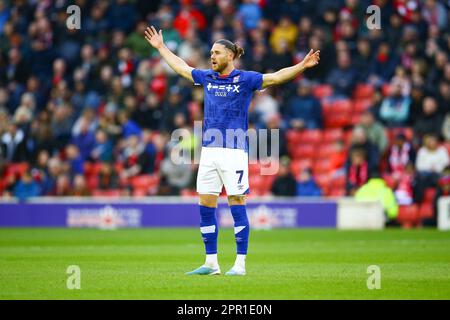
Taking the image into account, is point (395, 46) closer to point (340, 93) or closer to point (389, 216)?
point (340, 93)

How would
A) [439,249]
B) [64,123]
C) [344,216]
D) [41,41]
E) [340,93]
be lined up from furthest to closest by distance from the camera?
1. [41,41]
2. [64,123]
3. [340,93]
4. [344,216]
5. [439,249]

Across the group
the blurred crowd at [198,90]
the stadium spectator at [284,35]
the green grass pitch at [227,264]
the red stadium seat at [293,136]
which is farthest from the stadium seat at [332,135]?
the green grass pitch at [227,264]

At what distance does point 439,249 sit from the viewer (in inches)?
646

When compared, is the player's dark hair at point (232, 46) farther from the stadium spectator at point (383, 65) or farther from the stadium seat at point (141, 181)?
the stadium spectator at point (383, 65)

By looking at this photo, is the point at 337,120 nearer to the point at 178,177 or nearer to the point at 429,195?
→ the point at 429,195

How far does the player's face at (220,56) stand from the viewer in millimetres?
11938

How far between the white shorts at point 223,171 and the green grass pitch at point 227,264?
101 centimetres

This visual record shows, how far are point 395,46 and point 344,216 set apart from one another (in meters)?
5.02

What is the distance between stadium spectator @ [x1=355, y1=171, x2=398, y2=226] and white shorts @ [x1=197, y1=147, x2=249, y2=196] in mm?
11852

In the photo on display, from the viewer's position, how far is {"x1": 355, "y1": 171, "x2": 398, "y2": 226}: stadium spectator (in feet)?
77.4

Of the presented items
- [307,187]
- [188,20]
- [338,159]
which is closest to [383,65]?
[338,159]

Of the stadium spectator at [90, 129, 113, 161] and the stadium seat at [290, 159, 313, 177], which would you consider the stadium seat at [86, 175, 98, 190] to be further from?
the stadium seat at [290, 159, 313, 177]

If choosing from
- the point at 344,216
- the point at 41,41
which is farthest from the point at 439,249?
the point at 41,41

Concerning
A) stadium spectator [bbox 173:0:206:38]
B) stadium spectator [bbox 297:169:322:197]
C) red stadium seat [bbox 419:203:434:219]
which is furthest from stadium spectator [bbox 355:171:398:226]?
stadium spectator [bbox 173:0:206:38]
